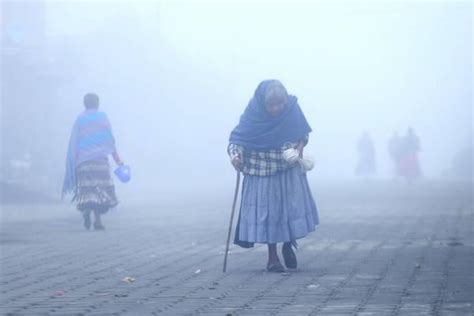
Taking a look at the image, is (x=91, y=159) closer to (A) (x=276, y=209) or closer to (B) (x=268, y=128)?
(B) (x=268, y=128)

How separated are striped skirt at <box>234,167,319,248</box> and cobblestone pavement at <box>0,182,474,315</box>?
339 mm

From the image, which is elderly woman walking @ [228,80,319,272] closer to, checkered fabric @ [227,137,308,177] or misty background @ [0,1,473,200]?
checkered fabric @ [227,137,308,177]

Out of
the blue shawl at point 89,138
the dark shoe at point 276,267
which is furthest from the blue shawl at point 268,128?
the blue shawl at point 89,138

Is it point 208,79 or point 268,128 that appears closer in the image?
point 268,128

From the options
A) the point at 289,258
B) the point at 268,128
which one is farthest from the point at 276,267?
the point at 268,128

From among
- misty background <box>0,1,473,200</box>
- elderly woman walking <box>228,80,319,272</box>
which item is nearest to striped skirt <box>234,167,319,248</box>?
elderly woman walking <box>228,80,319,272</box>

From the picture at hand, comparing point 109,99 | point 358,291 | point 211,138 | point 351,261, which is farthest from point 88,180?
point 211,138

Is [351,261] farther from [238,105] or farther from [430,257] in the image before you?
[238,105]

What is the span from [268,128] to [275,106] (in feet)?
0.77

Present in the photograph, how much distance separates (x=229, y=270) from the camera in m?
10.4

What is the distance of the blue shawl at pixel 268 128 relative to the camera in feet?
34.8

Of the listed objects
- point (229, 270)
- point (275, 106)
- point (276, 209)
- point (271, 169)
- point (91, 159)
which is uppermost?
point (275, 106)

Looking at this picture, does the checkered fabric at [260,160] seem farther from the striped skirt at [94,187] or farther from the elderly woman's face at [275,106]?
the striped skirt at [94,187]

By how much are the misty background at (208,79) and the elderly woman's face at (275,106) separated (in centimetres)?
1972
